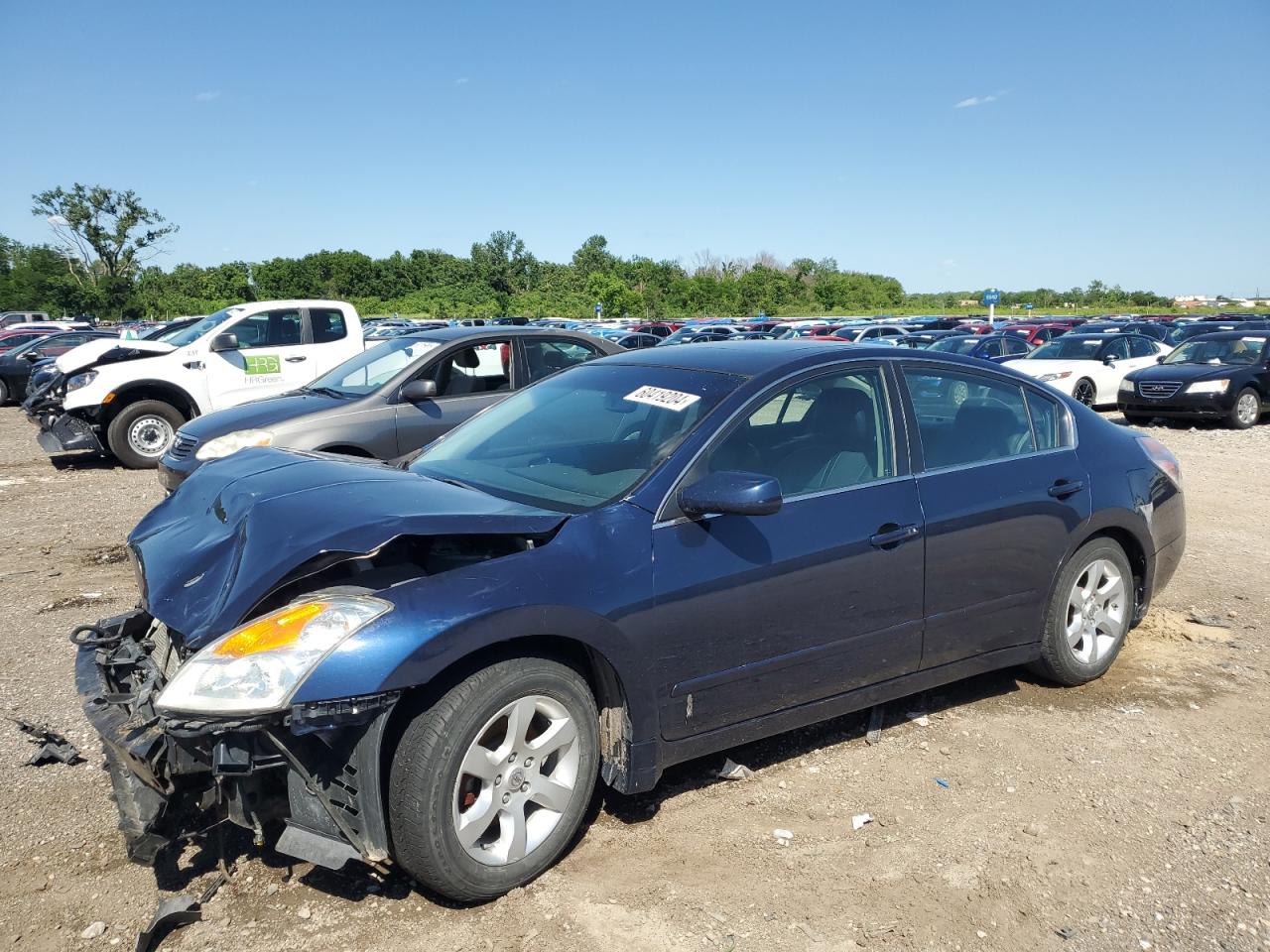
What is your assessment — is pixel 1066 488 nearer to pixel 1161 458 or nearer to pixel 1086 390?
pixel 1161 458

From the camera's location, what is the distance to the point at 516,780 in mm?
2904

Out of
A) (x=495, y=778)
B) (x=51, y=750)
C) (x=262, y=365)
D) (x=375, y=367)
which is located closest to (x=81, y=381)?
(x=262, y=365)

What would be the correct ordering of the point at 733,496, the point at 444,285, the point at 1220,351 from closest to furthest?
the point at 733,496
the point at 1220,351
the point at 444,285

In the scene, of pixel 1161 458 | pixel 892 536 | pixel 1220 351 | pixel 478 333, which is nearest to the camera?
pixel 892 536

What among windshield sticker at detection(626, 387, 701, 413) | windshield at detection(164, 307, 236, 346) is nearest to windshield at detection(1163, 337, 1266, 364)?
windshield at detection(164, 307, 236, 346)

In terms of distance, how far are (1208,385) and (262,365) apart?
14116mm

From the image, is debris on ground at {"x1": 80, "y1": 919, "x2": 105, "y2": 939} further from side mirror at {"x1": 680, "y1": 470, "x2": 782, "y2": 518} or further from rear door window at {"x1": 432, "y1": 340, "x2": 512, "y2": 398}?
rear door window at {"x1": 432, "y1": 340, "x2": 512, "y2": 398}

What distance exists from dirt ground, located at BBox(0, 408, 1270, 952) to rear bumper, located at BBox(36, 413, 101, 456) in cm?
708

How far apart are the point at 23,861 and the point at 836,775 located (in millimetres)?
2837

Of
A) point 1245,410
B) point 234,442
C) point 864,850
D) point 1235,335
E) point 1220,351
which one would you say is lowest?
point 1245,410

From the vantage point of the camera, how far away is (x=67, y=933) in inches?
107

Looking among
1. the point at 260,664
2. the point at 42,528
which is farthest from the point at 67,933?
the point at 42,528

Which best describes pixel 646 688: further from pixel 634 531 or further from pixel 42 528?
pixel 42 528

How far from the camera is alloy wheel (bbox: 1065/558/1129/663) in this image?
176 inches
